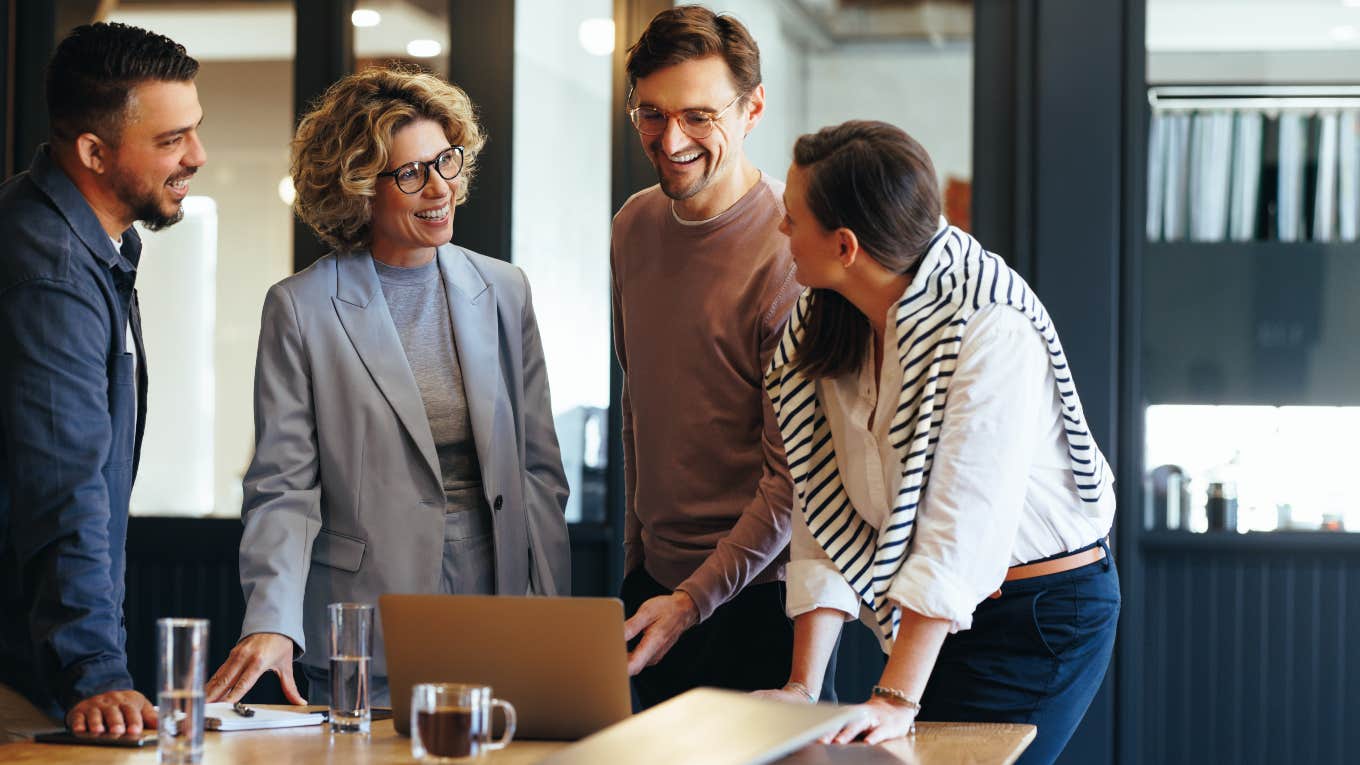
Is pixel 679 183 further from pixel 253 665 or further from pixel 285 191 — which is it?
pixel 285 191

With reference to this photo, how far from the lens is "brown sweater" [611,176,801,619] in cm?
242

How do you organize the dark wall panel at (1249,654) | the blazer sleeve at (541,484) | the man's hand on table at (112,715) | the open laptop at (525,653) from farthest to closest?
the dark wall panel at (1249,654)
the blazer sleeve at (541,484)
the man's hand on table at (112,715)
the open laptop at (525,653)

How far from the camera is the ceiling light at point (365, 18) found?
13.6 ft

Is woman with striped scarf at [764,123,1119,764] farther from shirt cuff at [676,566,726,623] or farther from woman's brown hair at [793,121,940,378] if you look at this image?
shirt cuff at [676,566,726,623]

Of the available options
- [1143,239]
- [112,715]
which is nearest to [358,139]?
[112,715]

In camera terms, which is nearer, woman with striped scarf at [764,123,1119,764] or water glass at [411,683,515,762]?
water glass at [411,683,515,762]

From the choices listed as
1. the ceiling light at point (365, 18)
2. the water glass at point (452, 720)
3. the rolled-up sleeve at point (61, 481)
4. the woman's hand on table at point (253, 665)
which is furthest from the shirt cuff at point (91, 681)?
the ceiling light at point (365, 18)

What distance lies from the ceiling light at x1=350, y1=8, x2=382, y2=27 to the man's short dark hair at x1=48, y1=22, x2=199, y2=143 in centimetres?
204

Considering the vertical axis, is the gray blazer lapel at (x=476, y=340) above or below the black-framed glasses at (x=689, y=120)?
below

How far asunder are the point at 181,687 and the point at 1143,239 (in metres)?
2.93

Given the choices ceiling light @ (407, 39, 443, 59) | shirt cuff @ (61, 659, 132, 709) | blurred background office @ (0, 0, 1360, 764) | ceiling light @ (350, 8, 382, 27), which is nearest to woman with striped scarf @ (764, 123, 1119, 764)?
shirt cuff @ (61, 659, 132, 709)

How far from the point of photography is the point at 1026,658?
→ 196cm

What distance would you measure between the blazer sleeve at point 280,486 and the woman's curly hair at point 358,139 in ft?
0.51

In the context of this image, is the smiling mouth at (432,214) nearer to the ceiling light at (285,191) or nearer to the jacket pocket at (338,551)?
the jacket pocket at (338,551)
